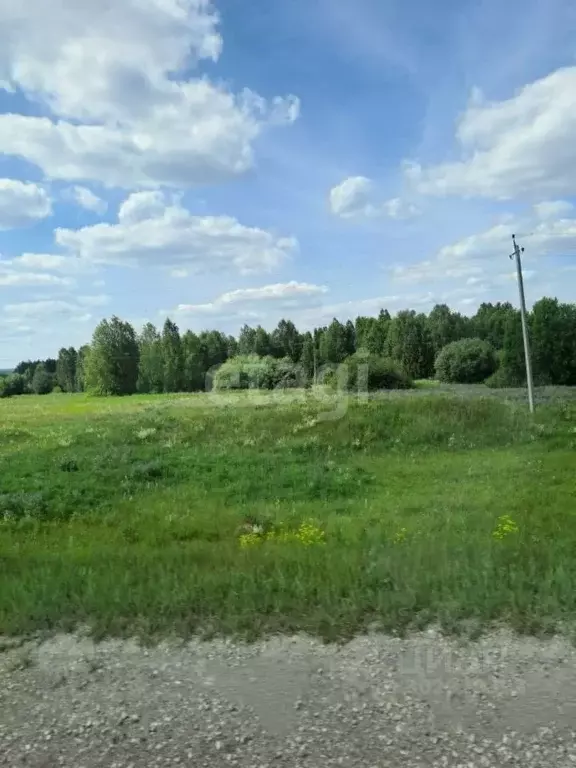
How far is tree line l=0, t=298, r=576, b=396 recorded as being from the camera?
21.5 ft

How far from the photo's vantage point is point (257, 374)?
6898mm

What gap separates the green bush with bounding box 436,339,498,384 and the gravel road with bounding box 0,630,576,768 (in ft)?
13.5

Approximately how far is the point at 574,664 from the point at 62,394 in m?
5.46

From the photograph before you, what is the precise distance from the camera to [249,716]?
223 centimetres

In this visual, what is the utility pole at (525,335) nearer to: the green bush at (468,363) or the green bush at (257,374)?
the green bush at (468,363)

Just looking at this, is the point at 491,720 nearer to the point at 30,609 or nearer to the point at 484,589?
the point at 484,589

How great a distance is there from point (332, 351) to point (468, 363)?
1471mm

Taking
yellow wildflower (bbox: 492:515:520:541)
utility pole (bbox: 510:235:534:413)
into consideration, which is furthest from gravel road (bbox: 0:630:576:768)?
utility pole (bbox: 510:235:534:413)

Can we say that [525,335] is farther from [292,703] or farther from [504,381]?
[292,703]

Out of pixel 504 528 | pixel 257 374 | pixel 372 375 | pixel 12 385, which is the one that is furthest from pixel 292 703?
pixel 12 385

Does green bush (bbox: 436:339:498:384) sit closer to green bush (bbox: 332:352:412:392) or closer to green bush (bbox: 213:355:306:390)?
green bush (bbox: 332:352:412:392)

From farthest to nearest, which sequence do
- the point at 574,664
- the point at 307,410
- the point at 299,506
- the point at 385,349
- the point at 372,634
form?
the point at 385,349 < the point at 307,410 < the point at 299,506 < the point at 372,634 < the point at 574,664

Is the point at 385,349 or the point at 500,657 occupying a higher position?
the point at 385,349

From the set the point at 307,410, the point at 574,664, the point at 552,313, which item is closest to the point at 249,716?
the point at 574,664
